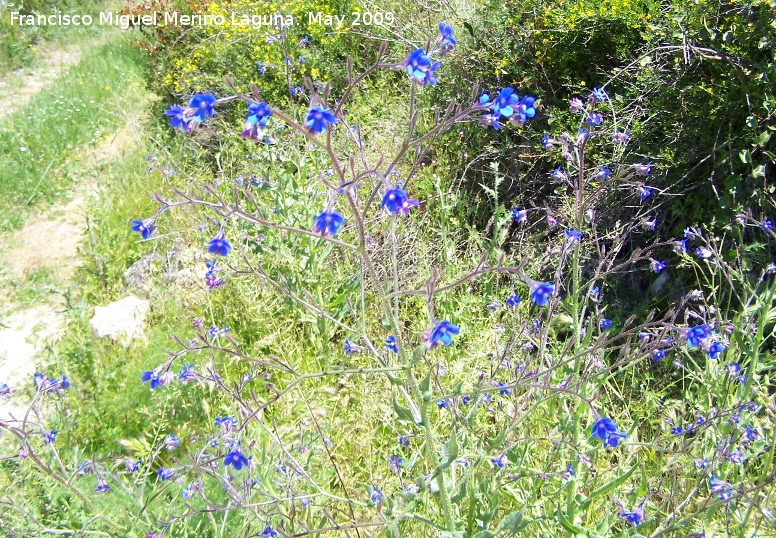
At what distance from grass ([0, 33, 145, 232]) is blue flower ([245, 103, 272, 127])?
14.2ft

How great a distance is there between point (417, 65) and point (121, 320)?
2.83 m

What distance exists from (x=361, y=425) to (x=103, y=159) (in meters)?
4.38

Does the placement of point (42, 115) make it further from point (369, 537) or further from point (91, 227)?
point (369, 537)

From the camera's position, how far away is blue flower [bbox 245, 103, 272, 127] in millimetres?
1197

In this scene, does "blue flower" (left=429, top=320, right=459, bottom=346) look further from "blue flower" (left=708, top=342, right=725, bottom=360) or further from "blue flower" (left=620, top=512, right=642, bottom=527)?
"blue flower" (left=620, top=512, right=642, bottom=527)

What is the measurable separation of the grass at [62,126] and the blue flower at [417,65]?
444 centimetres

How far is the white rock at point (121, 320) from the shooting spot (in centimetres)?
342

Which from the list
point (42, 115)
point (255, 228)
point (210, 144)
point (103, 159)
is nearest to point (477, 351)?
point (255, 228)

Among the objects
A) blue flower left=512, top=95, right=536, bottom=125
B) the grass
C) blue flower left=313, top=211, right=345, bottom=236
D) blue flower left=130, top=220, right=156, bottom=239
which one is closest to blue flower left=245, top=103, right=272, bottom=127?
blue flower left=313, top=211, right=345, bottom=236

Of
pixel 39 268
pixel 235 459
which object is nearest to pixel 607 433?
pixel 235 459

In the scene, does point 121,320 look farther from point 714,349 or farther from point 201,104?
point 714,349

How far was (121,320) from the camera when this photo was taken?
3496 mm

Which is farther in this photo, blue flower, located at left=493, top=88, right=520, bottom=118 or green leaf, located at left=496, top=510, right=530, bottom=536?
green leaf, located at left=496, top=510, right=530, bottom=536

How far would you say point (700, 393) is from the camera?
211cm
